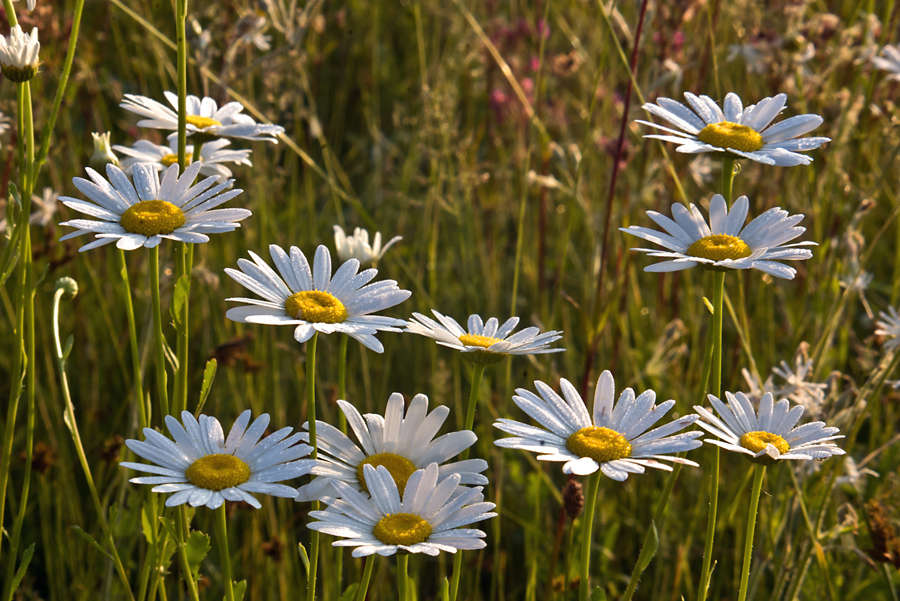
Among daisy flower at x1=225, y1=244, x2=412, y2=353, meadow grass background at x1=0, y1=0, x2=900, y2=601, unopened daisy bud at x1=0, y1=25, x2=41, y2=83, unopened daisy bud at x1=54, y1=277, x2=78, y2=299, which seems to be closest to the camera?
daisy flower at x1=225, y1=244, x2=412, y2=353

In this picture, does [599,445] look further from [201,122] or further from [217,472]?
[201,122]

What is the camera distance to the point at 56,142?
275 cm

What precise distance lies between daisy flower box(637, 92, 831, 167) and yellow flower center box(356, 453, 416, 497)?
0.56 m

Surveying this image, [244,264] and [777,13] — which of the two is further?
[777,13]

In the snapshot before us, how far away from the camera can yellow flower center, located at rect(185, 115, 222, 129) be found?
4.42 ft

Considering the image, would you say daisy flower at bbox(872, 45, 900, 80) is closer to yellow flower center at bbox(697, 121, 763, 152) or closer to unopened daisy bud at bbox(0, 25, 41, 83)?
yellow flower center at bbox(697, 121, 763, 152)

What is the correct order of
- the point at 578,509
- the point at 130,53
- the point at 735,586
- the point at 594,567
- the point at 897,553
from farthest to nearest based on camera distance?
1. the point at 130,53
2. the point at 594,567
3. the point at 735,586
4. the point at 897,553
5. the point at 578,509

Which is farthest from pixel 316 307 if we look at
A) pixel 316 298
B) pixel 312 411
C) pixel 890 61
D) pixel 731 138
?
pixel 890 61

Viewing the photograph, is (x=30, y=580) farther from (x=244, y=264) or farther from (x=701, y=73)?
(x=701, y=73)

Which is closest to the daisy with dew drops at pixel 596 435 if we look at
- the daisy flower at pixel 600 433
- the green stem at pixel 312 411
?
the daisy flower at pixel 600 433

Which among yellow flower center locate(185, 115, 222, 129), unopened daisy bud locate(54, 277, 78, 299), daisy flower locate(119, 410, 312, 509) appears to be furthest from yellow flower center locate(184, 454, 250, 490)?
yellow flower center locate(185, 115, 222, 129)

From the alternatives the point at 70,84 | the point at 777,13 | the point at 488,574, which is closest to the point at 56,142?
the point at 70,84

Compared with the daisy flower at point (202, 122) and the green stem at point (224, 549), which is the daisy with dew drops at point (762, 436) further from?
the daisy flower at point (202, 122)

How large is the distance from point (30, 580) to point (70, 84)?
46.3 inches
